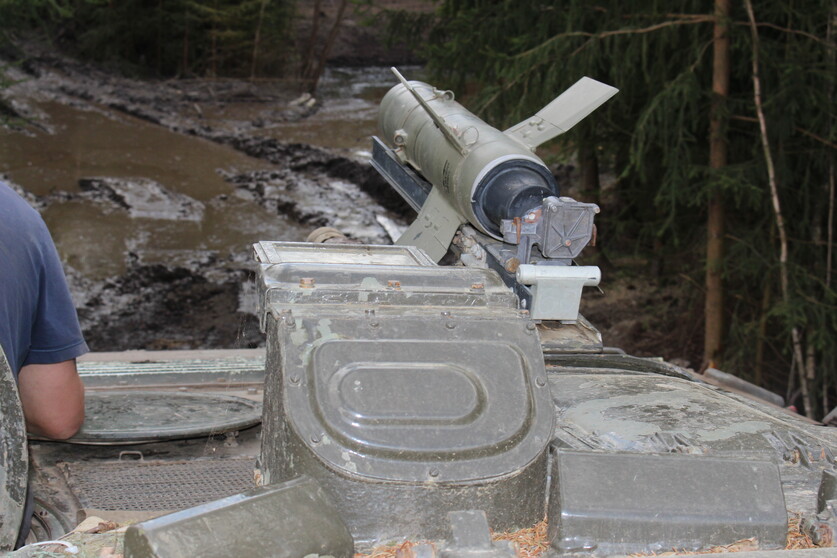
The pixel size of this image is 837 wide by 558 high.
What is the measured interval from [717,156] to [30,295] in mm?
6177

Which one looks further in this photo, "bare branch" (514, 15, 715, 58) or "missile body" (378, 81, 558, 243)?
"bare branch" (514, 15, 715, 58)

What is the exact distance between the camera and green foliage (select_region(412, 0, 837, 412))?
7363 mm

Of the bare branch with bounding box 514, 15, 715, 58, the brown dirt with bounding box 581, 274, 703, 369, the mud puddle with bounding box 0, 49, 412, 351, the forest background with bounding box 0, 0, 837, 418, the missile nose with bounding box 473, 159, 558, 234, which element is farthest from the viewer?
the mud puddle with bounding box 0, 49, 412, 351

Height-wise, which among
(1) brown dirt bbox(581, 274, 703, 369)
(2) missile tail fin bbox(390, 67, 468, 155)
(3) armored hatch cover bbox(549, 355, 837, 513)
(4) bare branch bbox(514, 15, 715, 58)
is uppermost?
(4) bare branch bbox(514, 15, 715, 58)

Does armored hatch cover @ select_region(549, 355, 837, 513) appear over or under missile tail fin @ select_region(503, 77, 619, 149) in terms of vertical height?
under

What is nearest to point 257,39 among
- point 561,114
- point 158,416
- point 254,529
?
point 561,114

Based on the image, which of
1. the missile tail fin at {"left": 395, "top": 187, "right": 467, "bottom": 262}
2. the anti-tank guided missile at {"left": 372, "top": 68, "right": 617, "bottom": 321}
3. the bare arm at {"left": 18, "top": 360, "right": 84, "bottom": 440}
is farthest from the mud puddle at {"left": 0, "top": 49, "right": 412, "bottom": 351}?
the bare arm at {"left": 18, "top": 360, "right": 84, "bottom": 440}

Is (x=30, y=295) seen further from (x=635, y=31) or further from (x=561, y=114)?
(x=635, y=31)

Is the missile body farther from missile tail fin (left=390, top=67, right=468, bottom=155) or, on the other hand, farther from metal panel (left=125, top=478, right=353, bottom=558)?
metal panel (left=125, top=478, right=353, bottom=558)

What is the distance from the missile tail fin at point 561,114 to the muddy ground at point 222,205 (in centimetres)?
126

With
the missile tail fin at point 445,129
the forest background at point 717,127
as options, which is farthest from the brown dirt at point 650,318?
the missile tail fin at point 445,129

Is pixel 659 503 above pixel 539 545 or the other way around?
above

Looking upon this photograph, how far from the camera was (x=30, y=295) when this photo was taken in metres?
2.95

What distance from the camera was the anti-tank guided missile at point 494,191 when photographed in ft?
12.3
